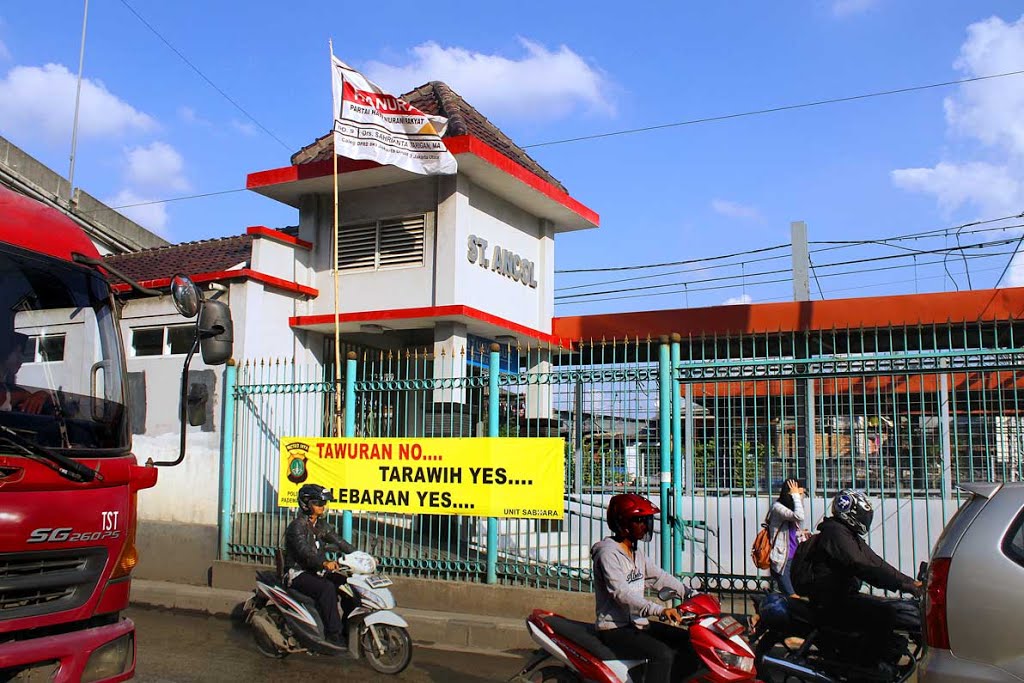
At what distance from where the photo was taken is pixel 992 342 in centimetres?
1177

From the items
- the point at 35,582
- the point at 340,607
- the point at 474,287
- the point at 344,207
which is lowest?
the point at 340,607

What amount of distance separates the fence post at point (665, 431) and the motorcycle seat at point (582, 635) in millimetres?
3048

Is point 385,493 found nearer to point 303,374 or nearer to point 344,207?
point 303,374

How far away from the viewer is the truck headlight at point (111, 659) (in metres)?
4.55

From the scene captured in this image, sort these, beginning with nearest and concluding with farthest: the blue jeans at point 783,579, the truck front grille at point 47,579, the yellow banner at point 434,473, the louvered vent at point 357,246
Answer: the truck front grille at point 47,579 < the blue jeans at point 783,579 < the yellow banner at point 434,473 < the louvered vent at point 357,246

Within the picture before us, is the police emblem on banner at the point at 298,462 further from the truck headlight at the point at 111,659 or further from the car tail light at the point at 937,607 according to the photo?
the car tail light at the point at 937,607

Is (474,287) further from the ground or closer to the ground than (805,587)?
further from the ground

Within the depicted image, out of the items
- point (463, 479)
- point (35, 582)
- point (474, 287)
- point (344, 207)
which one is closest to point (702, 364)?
point (463, 479)

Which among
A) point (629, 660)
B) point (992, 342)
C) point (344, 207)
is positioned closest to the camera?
point (629, 660)

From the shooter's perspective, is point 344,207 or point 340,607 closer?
point 340,607

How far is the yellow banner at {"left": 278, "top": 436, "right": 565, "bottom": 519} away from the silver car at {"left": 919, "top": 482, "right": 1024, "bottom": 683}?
4.57 meters

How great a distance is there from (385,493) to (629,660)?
4.89 m

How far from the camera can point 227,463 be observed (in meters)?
10.7

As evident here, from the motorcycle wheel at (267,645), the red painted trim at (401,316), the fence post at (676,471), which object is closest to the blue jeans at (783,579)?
the fence post at (676,471)
